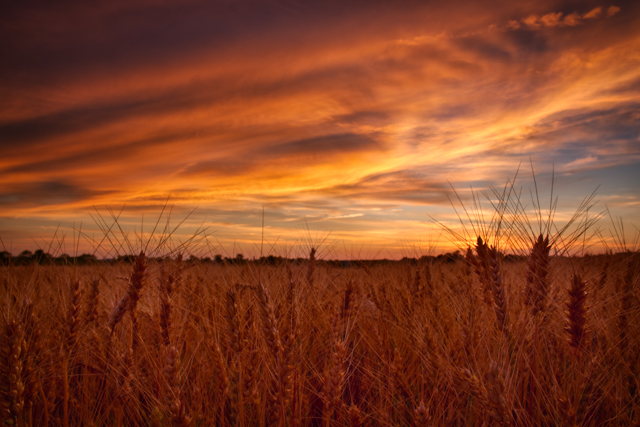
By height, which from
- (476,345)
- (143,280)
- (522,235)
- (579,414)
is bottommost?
(579,414)

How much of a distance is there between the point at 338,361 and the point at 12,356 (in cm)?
183

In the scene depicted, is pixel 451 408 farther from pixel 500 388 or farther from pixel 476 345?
pixel 500 388

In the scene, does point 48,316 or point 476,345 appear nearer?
point 476,345

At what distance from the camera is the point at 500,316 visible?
8.79 ft

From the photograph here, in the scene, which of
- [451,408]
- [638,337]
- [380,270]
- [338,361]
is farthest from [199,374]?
[380,270]

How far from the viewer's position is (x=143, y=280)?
2916 mm

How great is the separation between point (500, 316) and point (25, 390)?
3.13 m

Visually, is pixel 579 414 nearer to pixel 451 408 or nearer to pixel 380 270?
pixel 451 408

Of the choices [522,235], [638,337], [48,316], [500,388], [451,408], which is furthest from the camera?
[48,316]

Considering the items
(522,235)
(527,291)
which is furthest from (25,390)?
(522,235)

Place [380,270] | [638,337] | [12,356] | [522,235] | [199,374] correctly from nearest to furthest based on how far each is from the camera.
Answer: [12,356], [199,374], [522,235], [638,337], [380,270]

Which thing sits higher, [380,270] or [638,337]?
[380,270]

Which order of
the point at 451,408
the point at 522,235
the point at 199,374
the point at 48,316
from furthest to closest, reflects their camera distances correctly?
the point at 48,316 → the point at 522,235 → the point at 199,374 → the point at 451,408

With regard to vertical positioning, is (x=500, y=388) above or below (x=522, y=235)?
below
